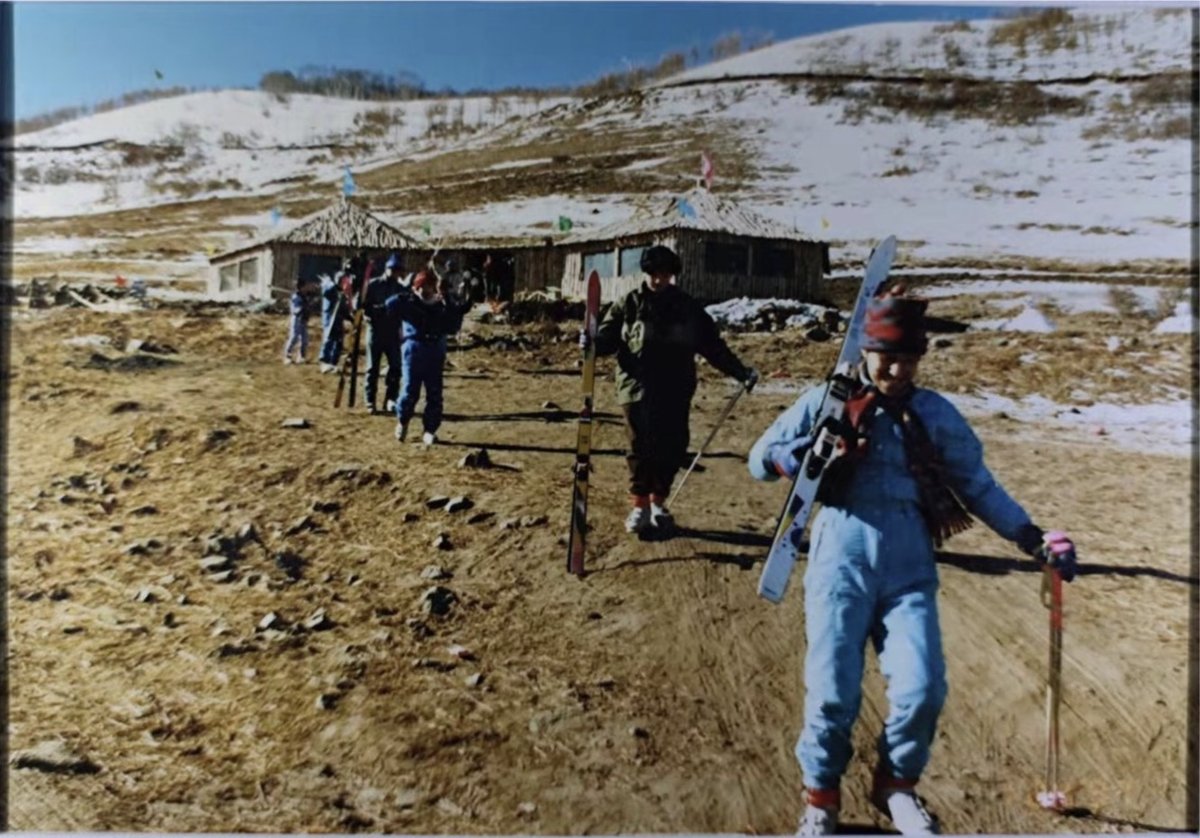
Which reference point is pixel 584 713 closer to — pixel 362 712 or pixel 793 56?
pixel 362 712

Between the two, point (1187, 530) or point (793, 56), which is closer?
point (1187, 530)

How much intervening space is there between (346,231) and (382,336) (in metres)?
0.90

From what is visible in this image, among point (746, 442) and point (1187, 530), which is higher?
point (746, 442)

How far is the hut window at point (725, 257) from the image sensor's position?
5719mm

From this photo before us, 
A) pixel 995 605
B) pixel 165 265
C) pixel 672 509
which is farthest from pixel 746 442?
pixel 165 265

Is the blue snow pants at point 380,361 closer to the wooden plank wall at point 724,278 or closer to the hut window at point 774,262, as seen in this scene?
the wooden plank wall at point 724,278

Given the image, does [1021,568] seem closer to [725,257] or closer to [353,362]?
[725,257]

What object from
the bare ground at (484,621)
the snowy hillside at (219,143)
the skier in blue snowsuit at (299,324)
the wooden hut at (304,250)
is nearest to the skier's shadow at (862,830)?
the bare ground at (484,621)

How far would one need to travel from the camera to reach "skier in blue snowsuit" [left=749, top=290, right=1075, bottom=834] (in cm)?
339

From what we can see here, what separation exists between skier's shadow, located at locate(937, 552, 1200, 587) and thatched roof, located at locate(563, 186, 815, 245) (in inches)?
87.1

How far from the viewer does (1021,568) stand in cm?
474

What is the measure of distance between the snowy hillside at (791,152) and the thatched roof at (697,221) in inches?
3.3

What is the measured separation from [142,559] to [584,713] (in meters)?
2.69

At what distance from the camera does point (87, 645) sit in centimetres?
470
